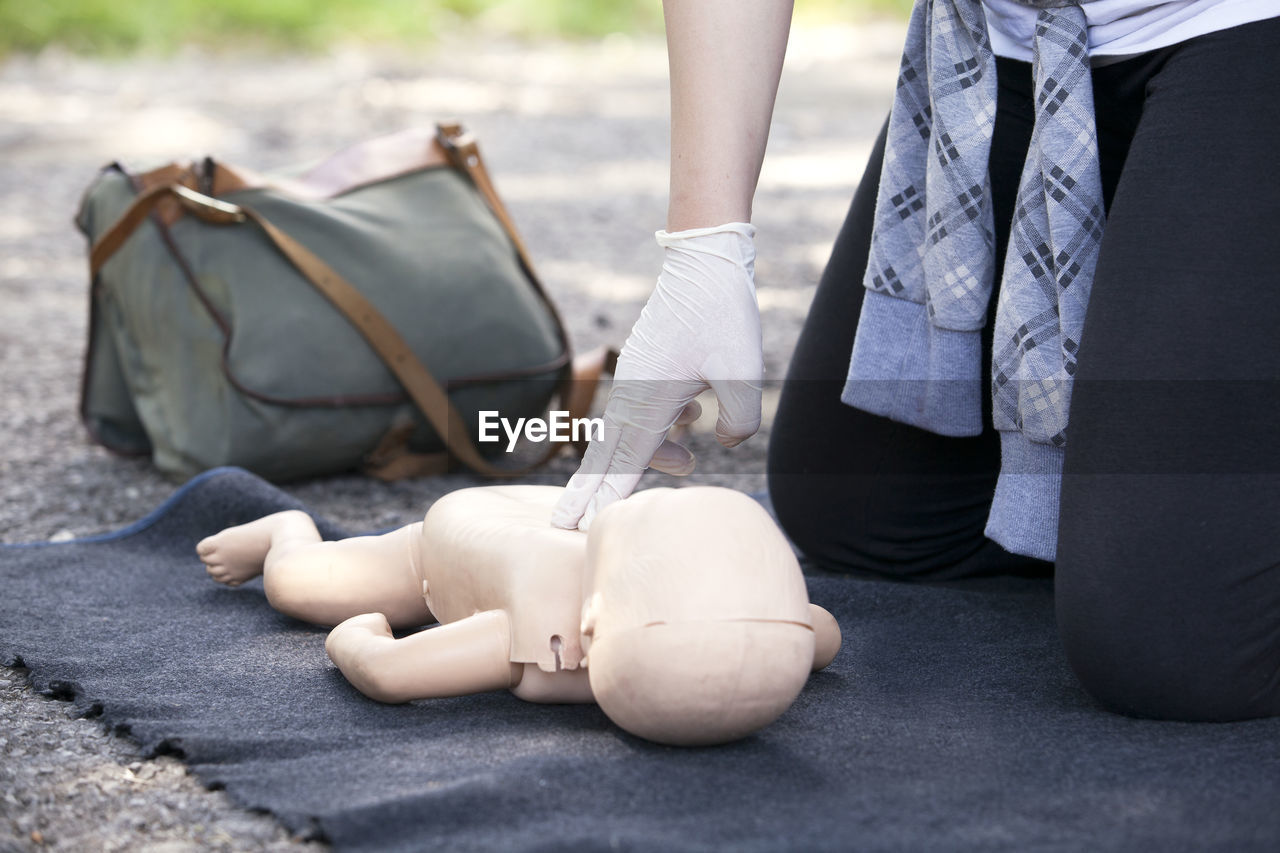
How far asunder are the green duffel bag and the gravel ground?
0.32 ft

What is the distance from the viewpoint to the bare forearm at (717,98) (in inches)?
49.2

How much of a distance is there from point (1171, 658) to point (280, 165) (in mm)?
3727

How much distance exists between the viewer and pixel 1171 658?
1.15 m

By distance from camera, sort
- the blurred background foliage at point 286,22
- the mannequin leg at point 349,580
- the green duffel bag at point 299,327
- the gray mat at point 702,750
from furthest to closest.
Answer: the blurred background foliage at point 286,22, the green duffel bag at point 299,327, the mannequin leg at point 349,580, the gray mat at point 702,750

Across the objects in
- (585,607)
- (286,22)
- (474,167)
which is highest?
(286,22)

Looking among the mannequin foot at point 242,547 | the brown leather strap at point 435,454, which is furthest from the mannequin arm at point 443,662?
the brown leather strap at point 435,454

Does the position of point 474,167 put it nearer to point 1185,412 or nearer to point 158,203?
point 158,203

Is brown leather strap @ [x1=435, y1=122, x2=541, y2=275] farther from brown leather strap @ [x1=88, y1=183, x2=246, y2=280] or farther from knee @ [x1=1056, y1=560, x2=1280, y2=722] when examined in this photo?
knee @ [x1=1056, y1=560, x2=1280, y2=722]

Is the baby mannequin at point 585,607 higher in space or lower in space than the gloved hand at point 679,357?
lower

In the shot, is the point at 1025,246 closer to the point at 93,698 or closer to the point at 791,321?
the point at 93,698

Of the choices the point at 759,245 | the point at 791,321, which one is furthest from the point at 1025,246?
the point at 759,245

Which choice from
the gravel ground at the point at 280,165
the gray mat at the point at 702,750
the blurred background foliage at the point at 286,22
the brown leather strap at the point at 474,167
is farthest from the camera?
the blurred background foliage at the point at 286,22

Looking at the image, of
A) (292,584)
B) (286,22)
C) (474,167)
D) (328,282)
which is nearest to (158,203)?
(328,282)

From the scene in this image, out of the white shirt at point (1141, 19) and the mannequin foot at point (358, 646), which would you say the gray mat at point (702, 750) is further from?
the white shirt at point (1141, 19)
